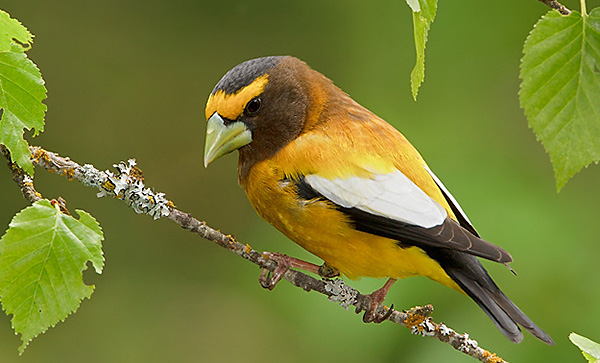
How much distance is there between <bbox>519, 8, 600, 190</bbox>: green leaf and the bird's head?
84 cm

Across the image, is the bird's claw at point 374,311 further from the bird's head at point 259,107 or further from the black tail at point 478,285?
the bird's head at point 259,107

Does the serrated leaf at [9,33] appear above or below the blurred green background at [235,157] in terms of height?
above

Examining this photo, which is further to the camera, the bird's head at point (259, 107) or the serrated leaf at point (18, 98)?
the bird's head at point (259, 107)

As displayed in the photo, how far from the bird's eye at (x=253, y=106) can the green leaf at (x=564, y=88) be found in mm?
862

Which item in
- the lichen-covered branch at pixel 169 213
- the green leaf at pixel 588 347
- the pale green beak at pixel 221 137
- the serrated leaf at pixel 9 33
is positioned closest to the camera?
the serrated leaf at pixel 9 33

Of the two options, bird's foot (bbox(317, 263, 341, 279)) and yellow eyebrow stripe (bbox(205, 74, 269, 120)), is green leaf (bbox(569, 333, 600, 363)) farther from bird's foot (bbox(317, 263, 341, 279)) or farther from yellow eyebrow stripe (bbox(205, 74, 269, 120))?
yellow eyebrow stripe (bbox(205, 74, 269, 120))

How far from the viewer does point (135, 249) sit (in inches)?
193

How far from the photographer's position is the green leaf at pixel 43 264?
4.74 ft

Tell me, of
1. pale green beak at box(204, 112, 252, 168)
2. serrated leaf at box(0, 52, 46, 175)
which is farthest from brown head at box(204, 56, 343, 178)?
serrated leaf at box(0, 52, 46, 175)

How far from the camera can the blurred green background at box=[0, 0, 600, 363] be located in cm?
357

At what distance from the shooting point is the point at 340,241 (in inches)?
84.0

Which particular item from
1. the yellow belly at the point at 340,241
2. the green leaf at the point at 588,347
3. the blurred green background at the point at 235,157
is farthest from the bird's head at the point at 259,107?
the blurred green background at the point at 235,157

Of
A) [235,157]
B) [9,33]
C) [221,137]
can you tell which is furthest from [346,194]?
[235,157]

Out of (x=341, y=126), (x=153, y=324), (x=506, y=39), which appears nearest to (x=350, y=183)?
(x=341, y=126)
